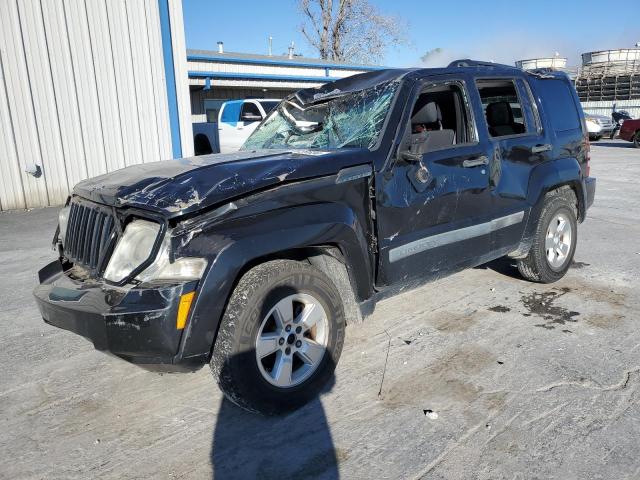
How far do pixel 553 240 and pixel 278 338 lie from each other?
10.6 ft

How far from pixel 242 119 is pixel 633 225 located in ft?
31.4

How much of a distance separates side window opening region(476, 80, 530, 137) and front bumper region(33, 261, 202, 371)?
305 cm

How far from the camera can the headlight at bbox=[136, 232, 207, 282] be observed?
252 centimetres

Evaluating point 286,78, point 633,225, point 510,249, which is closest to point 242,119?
point 286,78

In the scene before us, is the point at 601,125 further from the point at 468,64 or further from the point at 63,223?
the point at 63,223

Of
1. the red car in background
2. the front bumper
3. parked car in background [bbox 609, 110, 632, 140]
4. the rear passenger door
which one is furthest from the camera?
parked car in background [bbox 609, 110, 632, 140]

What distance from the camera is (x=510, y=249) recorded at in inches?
176

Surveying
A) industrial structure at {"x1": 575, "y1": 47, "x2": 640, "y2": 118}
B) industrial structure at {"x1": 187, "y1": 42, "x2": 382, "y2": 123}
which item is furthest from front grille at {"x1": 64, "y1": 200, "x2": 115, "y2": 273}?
industrial structure at {"x1": 575, "y1": 47, "x2": 640, "y2": 118}

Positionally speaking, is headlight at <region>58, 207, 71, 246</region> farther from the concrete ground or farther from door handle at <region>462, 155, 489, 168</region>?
door handle at <region>462, 155, 489, 168</region>

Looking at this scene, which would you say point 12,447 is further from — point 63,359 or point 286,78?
point 286,78

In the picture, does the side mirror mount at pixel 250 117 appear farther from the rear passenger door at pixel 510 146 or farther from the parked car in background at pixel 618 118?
the parked car in background at pixel 618 118

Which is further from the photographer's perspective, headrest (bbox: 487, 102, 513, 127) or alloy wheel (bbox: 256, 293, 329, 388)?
headrest (bbox: 487, 102, 513, 127)

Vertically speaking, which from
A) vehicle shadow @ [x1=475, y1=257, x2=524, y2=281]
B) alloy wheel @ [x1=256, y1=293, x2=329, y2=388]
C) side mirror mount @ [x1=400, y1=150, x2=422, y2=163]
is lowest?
vehicle shadow @ [x1=475, y1=257, x2=524, y2=281]

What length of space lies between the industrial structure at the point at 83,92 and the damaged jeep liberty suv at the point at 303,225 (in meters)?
6.75
